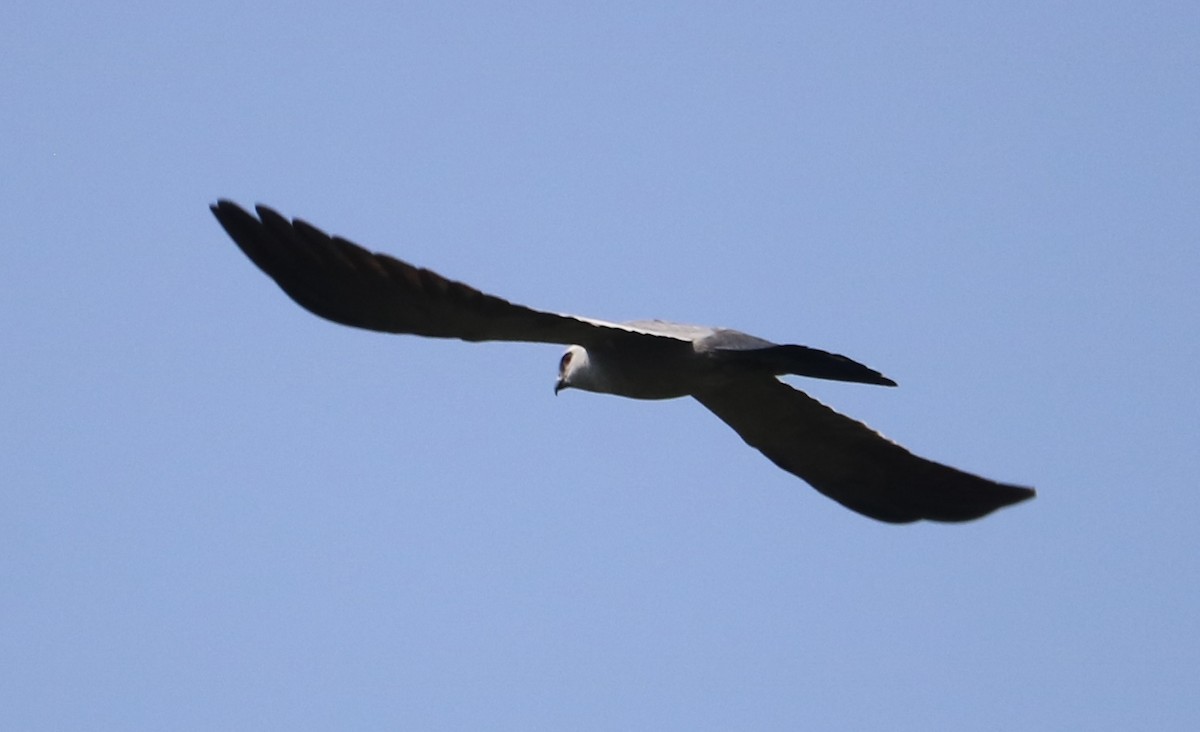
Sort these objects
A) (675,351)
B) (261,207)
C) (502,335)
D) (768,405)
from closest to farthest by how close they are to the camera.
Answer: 1. (261,207)
2. (502,335)
3. (675,351)
4. (768,405)

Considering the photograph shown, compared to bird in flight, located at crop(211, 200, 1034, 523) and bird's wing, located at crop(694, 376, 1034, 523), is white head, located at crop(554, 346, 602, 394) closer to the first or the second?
bird in flight, located at crop(211, 200, 1034, 523)

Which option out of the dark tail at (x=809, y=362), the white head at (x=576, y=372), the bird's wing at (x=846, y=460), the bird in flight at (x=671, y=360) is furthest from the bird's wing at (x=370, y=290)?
the bird's wing at (x=846, y=460)

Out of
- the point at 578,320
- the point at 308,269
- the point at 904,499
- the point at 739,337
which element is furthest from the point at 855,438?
the point at 308,269

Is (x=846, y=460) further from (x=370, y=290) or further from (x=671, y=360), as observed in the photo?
(x=370, y=290)

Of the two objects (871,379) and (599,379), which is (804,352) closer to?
(871,379)

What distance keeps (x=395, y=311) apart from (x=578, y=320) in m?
0.88

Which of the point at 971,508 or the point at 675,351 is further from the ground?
the point at 675,351

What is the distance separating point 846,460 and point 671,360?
1511 mm

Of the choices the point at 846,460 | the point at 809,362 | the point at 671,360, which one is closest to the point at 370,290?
the point at 671,360

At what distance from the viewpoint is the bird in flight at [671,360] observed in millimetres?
7863

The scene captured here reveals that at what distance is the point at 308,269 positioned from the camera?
7.99 m

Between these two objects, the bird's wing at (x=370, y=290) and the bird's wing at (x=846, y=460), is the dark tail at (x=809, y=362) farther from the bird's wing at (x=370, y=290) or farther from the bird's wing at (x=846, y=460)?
the bird's wing at (x=370, y=290)

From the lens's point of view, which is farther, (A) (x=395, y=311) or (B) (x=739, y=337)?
(B) (x=739, y=337)

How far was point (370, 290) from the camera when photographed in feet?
26.3
